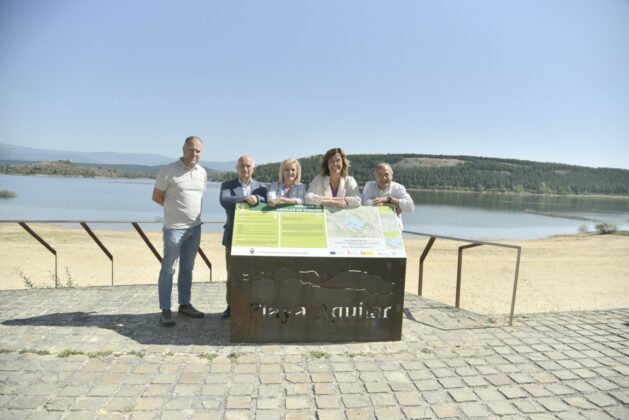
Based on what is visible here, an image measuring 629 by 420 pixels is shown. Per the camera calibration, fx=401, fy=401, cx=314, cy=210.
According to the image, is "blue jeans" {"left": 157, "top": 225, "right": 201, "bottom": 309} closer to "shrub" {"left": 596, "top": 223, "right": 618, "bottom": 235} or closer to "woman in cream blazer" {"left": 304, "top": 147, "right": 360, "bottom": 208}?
"woman in cream blazer" {"left": 304, "top": 147, "right": 360, "bottom": 208}

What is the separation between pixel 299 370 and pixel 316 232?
1.30 meters

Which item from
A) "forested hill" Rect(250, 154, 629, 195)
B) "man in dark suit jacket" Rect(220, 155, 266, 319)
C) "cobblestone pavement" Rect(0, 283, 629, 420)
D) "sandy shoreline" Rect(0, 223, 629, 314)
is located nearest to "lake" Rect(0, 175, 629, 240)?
"man in dark suit jacket" Rect(220, 155, 266, 319)

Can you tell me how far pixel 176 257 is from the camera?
415 centimetres

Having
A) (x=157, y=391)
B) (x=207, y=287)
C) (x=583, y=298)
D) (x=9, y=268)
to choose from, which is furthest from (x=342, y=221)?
(x=9, y=268)

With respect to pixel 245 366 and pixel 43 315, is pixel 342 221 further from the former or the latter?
pixel 43 315

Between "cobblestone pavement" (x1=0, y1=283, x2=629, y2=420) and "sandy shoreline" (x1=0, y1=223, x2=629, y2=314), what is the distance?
3.06 metres

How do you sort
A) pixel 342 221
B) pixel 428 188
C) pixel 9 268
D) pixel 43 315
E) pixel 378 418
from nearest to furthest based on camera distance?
1. pixel 378 418
2. pixel 342 221
3. pixel 43 315
4. pixel 9 268
5. pixel 428 188

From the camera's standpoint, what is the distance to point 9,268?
9.95m

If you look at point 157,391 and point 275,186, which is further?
point 275,186

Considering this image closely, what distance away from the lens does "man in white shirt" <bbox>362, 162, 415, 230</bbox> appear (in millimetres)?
Answer: 4312

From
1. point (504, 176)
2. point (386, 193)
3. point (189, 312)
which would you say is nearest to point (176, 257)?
point (189, 312)

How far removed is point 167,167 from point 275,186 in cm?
109

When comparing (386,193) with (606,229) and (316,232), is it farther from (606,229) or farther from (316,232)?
(606,229)

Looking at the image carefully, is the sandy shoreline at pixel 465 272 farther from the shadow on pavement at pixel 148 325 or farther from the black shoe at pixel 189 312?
the black shoe at pixel 189 312
